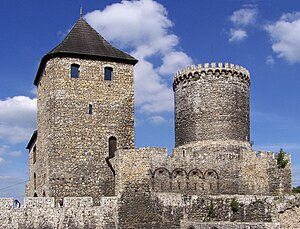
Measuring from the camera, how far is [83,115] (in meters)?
26.9

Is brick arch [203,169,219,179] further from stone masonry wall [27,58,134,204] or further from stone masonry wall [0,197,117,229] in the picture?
stone masonry wall [0,197,117,229]

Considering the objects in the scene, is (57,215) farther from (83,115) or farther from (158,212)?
(83,115)

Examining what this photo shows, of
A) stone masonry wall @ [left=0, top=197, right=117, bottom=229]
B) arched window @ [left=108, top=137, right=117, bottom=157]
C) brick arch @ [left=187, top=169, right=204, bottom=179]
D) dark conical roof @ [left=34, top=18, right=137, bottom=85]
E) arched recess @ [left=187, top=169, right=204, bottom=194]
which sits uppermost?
dark conical roof @ [left=34, top=18, right=137, bottom=85]

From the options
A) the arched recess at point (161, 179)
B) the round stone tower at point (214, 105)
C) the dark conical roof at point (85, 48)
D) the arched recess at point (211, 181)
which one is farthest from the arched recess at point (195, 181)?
the dark conical roof at point (85, 48)

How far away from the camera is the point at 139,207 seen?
2464 cm

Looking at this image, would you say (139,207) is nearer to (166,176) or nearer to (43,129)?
(166,176)

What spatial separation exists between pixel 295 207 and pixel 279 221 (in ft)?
3.46

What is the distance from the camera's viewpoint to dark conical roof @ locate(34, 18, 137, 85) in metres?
27.3

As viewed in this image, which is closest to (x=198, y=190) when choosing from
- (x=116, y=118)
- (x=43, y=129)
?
(x=116, y=118)

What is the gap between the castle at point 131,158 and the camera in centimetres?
2423

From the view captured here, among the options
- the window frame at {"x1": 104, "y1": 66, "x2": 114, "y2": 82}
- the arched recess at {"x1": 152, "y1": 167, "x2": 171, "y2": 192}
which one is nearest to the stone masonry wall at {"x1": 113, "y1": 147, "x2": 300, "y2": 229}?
the arched recess at {"x1": 152, "y1": 167, "x2": 171, "y2": 192}

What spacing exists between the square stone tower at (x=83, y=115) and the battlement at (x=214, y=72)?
130 inches

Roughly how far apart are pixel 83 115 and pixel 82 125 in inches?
21.9

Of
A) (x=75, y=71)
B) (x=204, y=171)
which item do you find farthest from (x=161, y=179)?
(x=75, y=71)
